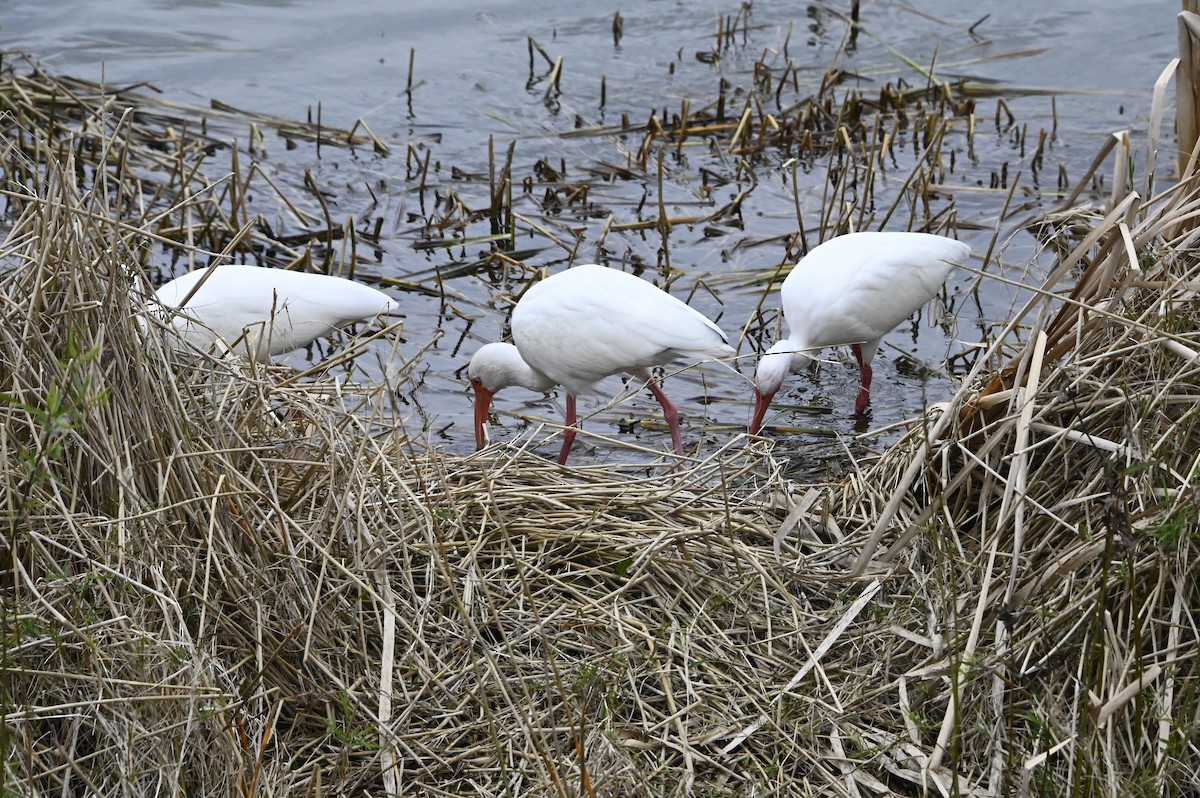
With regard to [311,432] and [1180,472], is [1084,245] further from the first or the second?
[311,432]

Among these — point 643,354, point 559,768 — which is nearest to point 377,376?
point 643,354

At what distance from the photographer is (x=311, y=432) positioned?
11.4 feet

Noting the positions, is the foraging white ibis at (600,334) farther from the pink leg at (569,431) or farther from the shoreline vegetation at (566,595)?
the shoreline vegetation at (566,595)

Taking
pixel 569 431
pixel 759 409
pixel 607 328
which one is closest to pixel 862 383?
pixel 759 409

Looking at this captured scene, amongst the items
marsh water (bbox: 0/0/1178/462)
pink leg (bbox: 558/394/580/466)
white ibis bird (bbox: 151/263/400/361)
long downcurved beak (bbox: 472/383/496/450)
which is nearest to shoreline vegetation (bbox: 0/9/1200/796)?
pink leg (bbox: 558/394/580/466)

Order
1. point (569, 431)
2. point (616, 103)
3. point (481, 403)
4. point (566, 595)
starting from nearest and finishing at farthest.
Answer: point (566, 595) < point (569, 431) < point (481, 403) < point (616, 103)

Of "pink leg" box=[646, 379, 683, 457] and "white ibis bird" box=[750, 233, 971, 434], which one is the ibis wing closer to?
"pink leg" box=[646, 379, 683, 457]

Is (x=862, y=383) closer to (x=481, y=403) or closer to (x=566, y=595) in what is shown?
(x=481, y=403)

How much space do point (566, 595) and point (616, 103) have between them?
6.55m

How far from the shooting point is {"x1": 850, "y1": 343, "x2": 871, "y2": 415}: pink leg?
222 inches

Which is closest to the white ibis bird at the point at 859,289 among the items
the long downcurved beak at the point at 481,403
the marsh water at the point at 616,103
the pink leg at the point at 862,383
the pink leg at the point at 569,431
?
the pink leg at the point at 862,383

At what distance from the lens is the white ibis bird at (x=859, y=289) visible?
5.47 m

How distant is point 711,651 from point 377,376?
2.96m

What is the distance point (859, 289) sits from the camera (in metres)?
5.49
